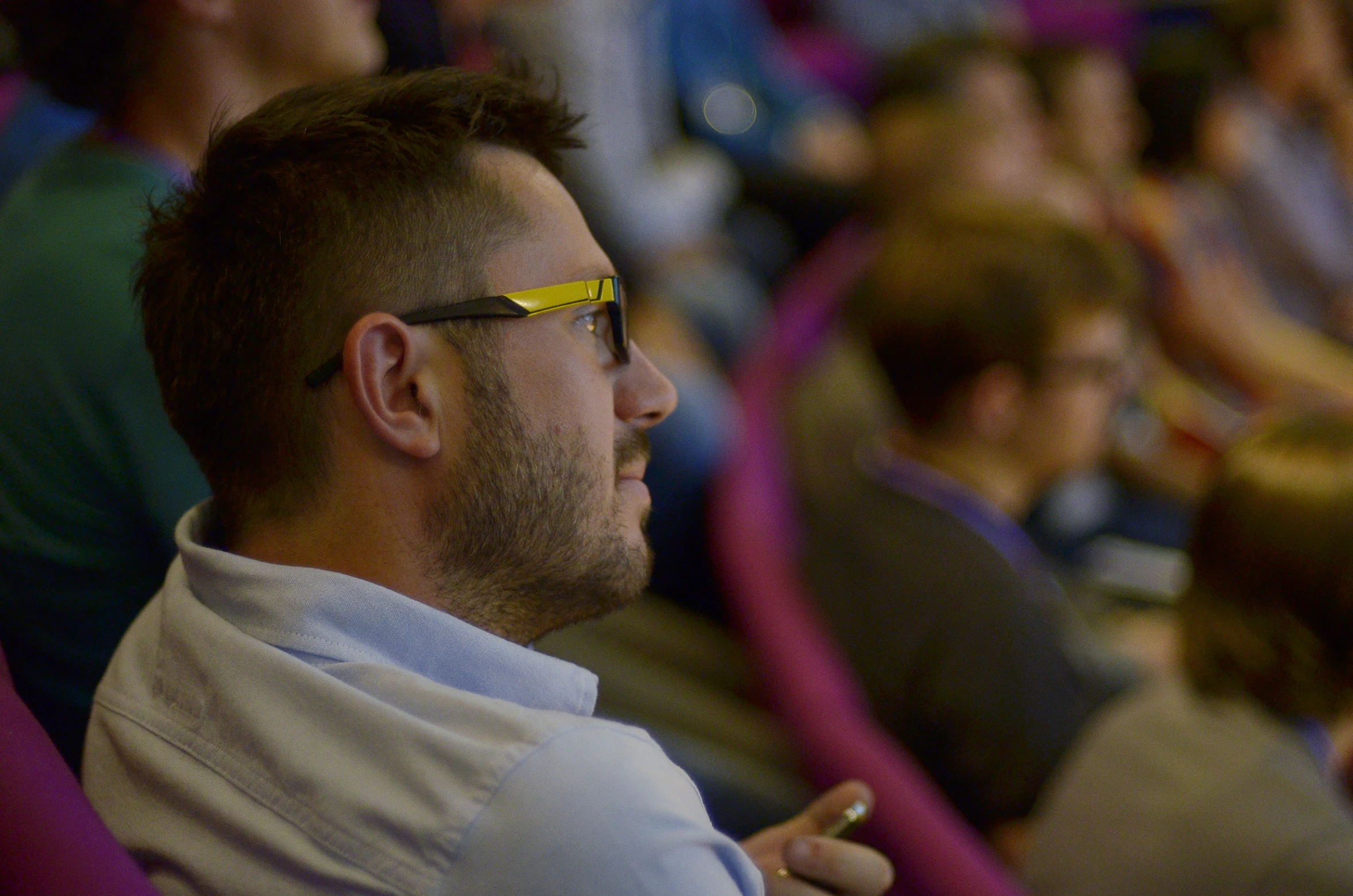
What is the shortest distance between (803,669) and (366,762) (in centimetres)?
85

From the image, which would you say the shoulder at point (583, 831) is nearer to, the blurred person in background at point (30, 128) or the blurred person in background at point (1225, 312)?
the blurred person in background at point (30, 128)

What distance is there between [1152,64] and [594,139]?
105 inches

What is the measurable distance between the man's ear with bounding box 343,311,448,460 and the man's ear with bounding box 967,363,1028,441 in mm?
1144

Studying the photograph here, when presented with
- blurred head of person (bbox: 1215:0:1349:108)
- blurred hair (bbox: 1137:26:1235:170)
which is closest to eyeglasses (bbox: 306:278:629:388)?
blurred hair (bbox: 1137:26:1235:170)

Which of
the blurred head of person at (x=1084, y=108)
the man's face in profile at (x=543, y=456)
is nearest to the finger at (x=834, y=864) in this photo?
the man's face in profile at (x=543, y=456)

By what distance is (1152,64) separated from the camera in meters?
4.29

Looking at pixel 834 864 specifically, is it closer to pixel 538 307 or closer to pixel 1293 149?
pixel 538 307

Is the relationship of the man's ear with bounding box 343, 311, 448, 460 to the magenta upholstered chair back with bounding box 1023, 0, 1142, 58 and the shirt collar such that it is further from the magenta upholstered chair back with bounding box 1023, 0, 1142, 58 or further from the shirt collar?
the magenta upholstered chair back with bounding box 1023, 0, 1142, 58

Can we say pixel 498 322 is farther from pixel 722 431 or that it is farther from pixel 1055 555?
pixel 1055 555

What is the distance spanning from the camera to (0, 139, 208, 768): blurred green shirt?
998 millimetres

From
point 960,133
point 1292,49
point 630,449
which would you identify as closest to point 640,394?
point 630,449

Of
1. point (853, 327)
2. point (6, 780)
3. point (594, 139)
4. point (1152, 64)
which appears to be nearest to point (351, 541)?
point (6, 780)

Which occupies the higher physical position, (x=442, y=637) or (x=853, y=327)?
(x=442, y=637)

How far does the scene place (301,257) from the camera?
781mm
